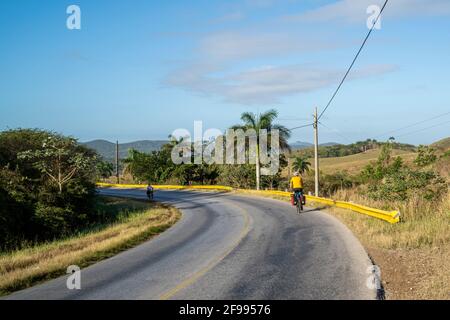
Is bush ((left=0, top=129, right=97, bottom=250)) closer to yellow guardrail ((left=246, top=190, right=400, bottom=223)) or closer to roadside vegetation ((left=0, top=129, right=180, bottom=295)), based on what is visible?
roadside vegetation ((left=0, top=129, right=180, bottom=295))

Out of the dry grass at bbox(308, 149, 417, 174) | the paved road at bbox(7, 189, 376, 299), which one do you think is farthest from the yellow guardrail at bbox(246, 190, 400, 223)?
the dry grass at bbox(308, 149, 417, 174)

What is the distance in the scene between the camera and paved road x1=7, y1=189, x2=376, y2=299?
7992 mm

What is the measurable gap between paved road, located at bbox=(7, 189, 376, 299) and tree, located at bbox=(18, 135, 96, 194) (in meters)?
11.0

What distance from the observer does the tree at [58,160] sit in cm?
2438

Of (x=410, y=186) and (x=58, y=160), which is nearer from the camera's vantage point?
(x=410, y=186)

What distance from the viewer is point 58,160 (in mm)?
25219

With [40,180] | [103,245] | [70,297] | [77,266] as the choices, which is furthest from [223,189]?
[70,297]

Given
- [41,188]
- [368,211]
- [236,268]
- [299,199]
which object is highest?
[41,188]

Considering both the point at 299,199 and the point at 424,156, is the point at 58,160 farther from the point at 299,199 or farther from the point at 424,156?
the point at 424,156

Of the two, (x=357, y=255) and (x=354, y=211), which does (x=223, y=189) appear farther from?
(x=357, y=255)

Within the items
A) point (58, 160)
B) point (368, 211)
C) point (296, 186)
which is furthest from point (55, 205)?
point (368, 211)

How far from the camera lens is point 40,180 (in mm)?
24141

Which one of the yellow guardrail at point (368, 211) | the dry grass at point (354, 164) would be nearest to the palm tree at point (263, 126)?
the yellow guardrail at point (368, 211)

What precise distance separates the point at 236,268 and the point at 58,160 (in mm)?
18456
